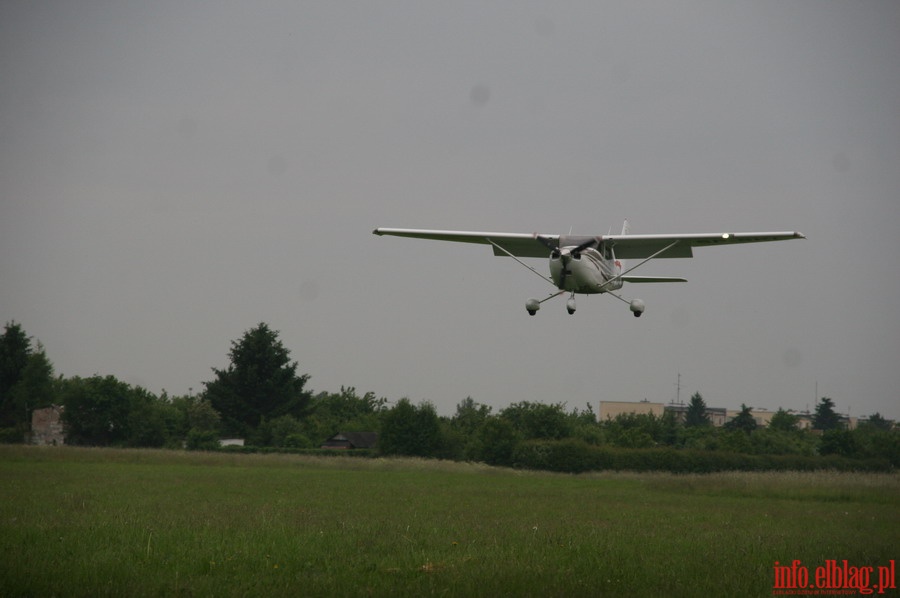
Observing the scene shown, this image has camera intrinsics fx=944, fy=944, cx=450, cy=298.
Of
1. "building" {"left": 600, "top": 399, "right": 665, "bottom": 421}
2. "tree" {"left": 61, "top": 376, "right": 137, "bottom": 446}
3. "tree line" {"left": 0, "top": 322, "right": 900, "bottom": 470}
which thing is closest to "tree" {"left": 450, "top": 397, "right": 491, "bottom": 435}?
"tree line" {"left": 0, "top": 322, "right": 900, "bottom": 470}

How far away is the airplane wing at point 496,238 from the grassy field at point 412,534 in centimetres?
675

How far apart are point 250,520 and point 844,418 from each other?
288 ft

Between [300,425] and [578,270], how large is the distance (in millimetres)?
53851

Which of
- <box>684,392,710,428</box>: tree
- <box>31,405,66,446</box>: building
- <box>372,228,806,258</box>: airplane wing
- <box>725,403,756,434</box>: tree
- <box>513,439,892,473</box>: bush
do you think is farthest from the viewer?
<box>684,392,710,428</box>: tree

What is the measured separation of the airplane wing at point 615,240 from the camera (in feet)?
69.1

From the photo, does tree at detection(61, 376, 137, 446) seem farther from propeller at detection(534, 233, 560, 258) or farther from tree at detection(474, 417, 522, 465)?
propeller at detection(534, 233, 560, 258)

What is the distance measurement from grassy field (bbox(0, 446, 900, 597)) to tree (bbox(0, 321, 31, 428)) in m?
30.3

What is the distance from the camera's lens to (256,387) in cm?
7756

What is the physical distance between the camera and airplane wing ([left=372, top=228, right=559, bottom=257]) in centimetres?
2214

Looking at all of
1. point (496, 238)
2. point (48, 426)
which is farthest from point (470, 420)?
point (496, 238)

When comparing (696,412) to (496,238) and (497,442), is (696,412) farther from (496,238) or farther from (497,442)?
(496,238)

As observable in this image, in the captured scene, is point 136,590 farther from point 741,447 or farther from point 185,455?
point 741,447

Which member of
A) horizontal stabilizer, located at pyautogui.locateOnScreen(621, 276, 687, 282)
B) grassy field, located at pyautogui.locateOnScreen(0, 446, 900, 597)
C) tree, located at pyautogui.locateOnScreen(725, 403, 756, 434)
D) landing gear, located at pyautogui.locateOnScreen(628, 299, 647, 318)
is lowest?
grassy field, located at pyautogui.locateOnScreen(0, 446, 900, 597)

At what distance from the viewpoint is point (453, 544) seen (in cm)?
1842
